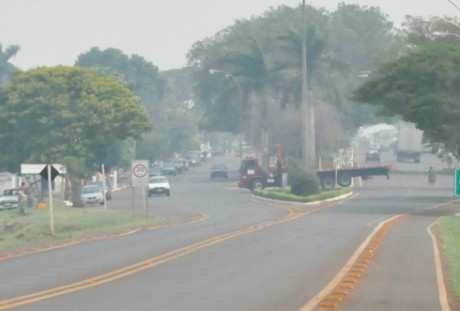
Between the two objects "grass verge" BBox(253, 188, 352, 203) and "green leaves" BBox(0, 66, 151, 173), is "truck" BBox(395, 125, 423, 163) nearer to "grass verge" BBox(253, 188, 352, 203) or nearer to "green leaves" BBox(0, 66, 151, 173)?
"grass verge" BBox(253, 188, 352, 203)

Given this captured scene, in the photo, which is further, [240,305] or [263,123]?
[263,123]

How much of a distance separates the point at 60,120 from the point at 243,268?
177ft

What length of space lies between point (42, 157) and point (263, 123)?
3729 cm

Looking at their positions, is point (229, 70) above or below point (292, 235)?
above

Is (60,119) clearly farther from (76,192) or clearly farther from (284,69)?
(284,69)

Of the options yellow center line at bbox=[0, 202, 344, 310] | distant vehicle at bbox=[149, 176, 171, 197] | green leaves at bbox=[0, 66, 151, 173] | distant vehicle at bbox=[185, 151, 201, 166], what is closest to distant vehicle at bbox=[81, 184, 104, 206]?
green leaves at bbox=[0, 66, 151, 173]

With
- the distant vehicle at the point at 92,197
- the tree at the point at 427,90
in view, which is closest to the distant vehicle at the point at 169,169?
the distant vehicle at the point at 92,197

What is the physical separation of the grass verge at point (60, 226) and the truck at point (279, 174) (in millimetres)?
36340

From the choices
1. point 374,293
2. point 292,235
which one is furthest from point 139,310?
point 292,235

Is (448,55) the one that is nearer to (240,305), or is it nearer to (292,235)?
(292,235)

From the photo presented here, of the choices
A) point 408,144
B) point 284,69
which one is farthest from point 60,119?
point 408,144

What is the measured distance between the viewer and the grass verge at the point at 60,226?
4053 centimetres

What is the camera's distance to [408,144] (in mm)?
144125

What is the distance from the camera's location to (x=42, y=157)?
7781cm
